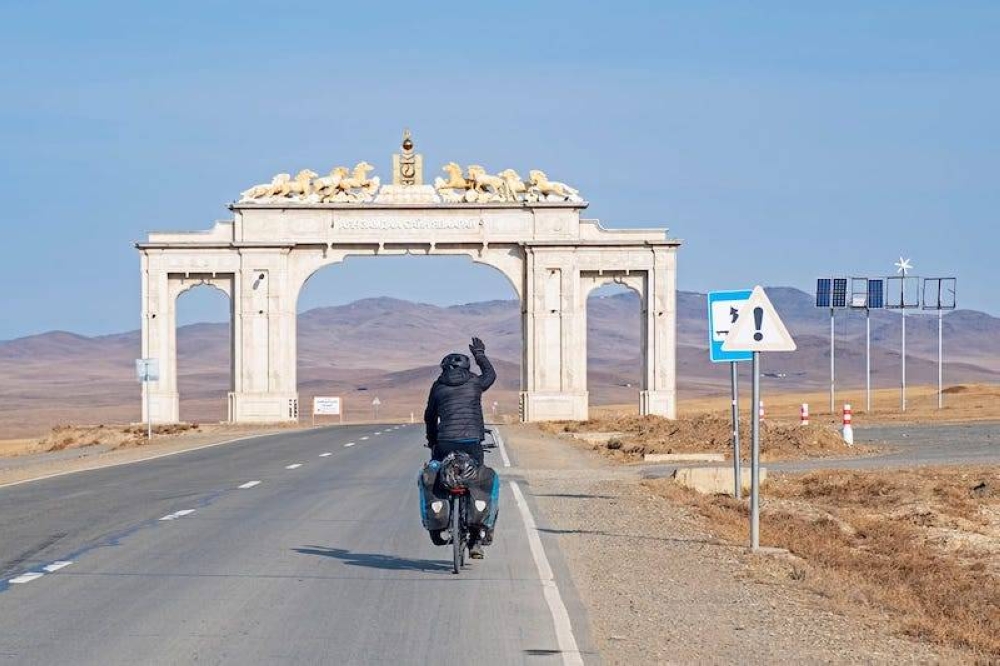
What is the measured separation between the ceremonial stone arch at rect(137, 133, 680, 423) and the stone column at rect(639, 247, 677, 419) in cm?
4

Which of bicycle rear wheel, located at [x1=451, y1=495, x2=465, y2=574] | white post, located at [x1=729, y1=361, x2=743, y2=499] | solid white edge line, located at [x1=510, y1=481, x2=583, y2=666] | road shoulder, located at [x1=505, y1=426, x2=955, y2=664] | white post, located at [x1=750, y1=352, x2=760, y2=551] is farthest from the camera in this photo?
white post, located at [x1=729, y1=361, x2=743, y2=499]

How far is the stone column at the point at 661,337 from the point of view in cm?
7312

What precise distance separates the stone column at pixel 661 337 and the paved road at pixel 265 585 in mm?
46053

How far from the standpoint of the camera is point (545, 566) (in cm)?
1703

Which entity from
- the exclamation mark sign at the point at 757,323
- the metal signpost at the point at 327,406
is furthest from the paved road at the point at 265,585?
the metal signpost at the point at 327,406

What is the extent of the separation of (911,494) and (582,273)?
45138 millimetres

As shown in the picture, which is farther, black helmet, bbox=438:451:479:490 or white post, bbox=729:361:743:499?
white post, bbox=729:361:743:499

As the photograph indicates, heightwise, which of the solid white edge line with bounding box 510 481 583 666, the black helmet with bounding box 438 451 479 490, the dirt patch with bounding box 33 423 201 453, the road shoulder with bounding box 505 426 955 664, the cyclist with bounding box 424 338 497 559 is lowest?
the dirt patch with bounding box 33 423 201 453

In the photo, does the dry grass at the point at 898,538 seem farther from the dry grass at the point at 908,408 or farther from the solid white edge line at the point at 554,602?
the dry grass at the point at 908,408

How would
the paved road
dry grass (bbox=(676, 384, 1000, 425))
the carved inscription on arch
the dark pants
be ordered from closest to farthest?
the paved road, the dark pants, dry grass (bbox=(676, 384, 1000, 425)), the carved inscription on arch

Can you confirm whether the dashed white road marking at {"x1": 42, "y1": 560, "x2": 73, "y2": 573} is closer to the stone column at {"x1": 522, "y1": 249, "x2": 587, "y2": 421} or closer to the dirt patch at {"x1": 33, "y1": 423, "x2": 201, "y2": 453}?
the dirt patch at {"x1": 33, "y1": 423, "x2": 201, "y2": 453}

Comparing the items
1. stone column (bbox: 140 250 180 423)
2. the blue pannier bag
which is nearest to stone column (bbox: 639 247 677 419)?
stone column (bbox: 140 250 180 423)

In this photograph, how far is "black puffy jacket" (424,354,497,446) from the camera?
17.0 m

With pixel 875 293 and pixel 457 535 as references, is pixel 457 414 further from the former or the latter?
pixel 875 293
